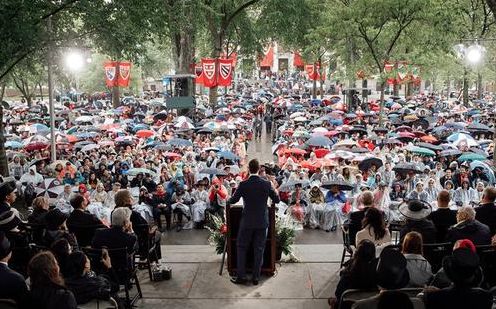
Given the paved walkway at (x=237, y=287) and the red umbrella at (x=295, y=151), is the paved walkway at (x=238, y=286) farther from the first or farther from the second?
the red umbrella at (x=295, y=151)

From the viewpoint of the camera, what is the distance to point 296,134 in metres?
22.0

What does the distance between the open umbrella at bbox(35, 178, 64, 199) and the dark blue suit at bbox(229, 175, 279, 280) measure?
6.84 meters

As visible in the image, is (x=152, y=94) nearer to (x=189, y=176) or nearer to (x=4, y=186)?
(x=189, y=176)

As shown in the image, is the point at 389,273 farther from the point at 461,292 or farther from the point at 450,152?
the point at 450,152

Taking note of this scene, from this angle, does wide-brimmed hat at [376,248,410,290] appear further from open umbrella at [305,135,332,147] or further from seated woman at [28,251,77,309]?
open umbrella at [305,135,332,147]

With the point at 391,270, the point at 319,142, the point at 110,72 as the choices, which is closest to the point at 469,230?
the point at 391,270

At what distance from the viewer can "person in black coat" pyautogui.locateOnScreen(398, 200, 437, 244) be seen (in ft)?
23.0

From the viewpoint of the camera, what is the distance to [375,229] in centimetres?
680

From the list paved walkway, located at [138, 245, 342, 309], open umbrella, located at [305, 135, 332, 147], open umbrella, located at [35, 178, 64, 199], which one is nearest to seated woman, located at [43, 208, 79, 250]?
paved walkway, located at [138, 245, 342, 309]

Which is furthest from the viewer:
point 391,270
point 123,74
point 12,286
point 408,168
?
point 123,74

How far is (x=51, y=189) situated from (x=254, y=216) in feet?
24.0

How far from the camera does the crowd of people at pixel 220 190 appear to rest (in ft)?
19.4

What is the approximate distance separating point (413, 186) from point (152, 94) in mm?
56401

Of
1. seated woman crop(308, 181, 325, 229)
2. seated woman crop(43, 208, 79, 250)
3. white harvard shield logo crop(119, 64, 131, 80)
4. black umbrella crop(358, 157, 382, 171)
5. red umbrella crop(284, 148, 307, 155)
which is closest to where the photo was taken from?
seated woman crop(43, 208, 79, 250)
